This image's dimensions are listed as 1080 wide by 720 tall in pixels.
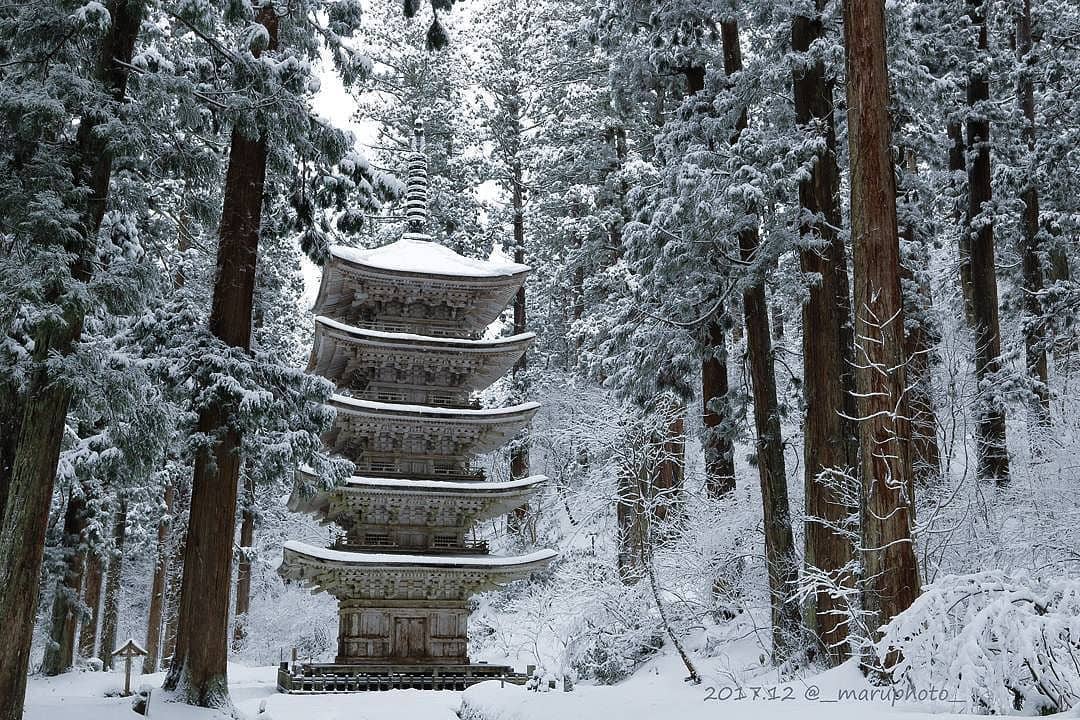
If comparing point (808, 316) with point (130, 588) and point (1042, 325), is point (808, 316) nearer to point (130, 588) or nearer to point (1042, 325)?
point (1042, 325)

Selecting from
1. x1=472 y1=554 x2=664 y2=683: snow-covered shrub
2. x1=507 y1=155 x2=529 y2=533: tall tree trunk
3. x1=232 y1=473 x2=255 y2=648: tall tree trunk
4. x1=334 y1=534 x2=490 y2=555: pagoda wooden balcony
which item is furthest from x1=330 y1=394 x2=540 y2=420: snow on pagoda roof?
x1=232 y1=473 x2=255 y2=648: tall tree trunk

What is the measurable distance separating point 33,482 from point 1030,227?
67.2 feet

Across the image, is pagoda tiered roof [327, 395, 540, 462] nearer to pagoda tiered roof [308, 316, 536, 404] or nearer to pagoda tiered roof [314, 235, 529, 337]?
pagoda tiered roof [308, 316, 536, 404]

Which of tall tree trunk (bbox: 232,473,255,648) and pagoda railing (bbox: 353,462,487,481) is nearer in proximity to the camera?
pagoda railing (bbox: 353,462,487,481)

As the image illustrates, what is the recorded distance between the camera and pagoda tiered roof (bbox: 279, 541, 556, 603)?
1911 centimetres

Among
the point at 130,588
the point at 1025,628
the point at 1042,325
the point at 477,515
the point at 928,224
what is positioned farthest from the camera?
the point at 130,588

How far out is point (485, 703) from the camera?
41.3ft

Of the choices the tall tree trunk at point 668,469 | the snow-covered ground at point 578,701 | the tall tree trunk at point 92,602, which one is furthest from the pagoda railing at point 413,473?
the tall tree trunk at point 92,602

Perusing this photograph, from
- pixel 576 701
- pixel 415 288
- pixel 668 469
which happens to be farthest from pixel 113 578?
pixel 576 701

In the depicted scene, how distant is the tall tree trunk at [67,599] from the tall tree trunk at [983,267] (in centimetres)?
1959

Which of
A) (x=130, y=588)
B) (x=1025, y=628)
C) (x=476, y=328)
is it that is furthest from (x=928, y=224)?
(x=130, y=588)

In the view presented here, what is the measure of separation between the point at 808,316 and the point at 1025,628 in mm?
8503

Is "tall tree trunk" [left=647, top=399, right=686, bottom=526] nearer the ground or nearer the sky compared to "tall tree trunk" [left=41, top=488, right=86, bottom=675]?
nearer the sky

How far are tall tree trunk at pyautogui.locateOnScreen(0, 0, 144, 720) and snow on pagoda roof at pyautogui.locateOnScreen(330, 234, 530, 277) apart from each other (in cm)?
1089
